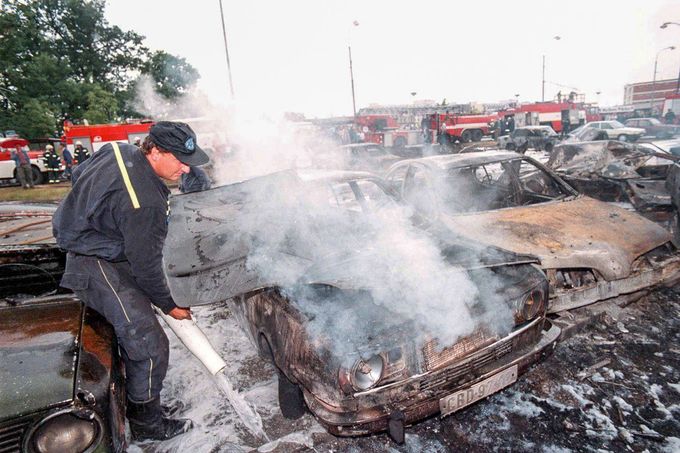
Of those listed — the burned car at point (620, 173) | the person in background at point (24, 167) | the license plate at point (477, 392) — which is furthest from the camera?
the person in background at point (24, 167)

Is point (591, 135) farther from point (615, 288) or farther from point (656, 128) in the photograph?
point (615, 288)

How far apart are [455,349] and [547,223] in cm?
204

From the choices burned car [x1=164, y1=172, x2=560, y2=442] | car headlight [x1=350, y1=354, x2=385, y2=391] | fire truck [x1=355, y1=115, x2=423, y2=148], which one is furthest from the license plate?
fire truck [x1=355, y1=115, x2=423, y2=148]

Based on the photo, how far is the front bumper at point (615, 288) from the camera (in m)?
3.09

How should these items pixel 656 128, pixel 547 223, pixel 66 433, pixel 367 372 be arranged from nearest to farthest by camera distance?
pixel 66 433 → pixel 367 372 → pixel 547 223 → pixel 656 128

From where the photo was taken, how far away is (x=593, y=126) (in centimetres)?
2234

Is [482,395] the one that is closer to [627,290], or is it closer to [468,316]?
[468,316]

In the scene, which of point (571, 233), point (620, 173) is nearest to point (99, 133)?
point (620, 173)

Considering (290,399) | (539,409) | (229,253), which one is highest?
(229,253)

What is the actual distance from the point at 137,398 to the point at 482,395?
199 centimetres

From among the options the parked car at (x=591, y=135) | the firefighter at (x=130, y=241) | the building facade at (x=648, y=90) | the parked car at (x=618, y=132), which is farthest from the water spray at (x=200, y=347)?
the building facade at (x=648, y=90)

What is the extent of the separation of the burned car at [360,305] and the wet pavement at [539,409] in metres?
0.34

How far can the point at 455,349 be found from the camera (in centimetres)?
220

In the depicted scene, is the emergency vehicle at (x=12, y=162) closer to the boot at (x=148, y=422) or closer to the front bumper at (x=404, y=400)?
the boot at (x=148, y=422)
